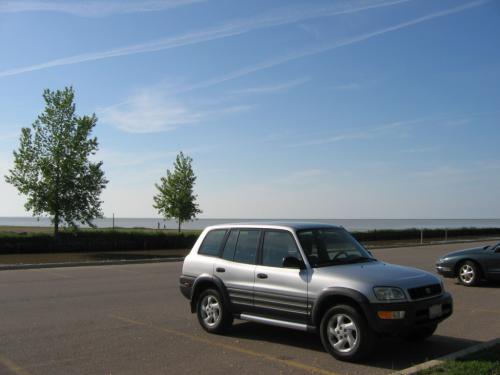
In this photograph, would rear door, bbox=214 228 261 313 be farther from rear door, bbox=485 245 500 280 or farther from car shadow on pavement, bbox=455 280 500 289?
rear door, bbox=485 245 500 280

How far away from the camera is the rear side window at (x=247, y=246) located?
7745mm

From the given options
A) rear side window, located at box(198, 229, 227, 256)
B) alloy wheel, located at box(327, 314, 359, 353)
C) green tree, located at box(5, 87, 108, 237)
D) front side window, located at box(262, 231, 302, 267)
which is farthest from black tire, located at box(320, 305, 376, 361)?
green tree, located at box(5, 87, 108, 237)

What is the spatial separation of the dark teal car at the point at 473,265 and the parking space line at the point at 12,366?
11.3 m

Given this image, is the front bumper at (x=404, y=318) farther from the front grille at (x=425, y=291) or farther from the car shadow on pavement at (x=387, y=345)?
the car shadow on pavement at (x=387, y=345)

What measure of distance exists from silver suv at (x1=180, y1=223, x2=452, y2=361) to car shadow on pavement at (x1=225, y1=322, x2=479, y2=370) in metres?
0.22

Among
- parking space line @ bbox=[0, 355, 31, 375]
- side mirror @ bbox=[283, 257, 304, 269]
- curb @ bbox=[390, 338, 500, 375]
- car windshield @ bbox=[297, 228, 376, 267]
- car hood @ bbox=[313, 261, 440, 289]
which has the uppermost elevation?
car windshield @ bbox=[297, 228, 376, 267]

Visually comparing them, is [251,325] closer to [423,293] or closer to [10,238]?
[423,293]

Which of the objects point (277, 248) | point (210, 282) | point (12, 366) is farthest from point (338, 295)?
point (12, 366)

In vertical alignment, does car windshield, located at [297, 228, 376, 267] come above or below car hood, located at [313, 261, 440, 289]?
above

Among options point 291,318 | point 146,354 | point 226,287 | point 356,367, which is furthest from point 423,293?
point 146,354

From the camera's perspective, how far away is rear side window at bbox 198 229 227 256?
27.2ft

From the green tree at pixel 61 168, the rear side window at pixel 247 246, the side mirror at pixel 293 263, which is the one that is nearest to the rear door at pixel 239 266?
the rear side window at pixel 247 246

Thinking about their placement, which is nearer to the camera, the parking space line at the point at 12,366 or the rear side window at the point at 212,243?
the parking space line at the point at 12,366

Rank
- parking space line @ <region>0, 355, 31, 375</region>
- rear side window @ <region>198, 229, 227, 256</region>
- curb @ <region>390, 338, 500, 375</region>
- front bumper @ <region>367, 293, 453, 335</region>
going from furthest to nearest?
rear side window @ <region>198, 229, 227, 256</region> < front bumper @ <region>367, 293, 453, 335</region> < parking space line @ <region>0, 355, 31, 375</region> < curb @ <region>390, 338, 500, 375</region>
